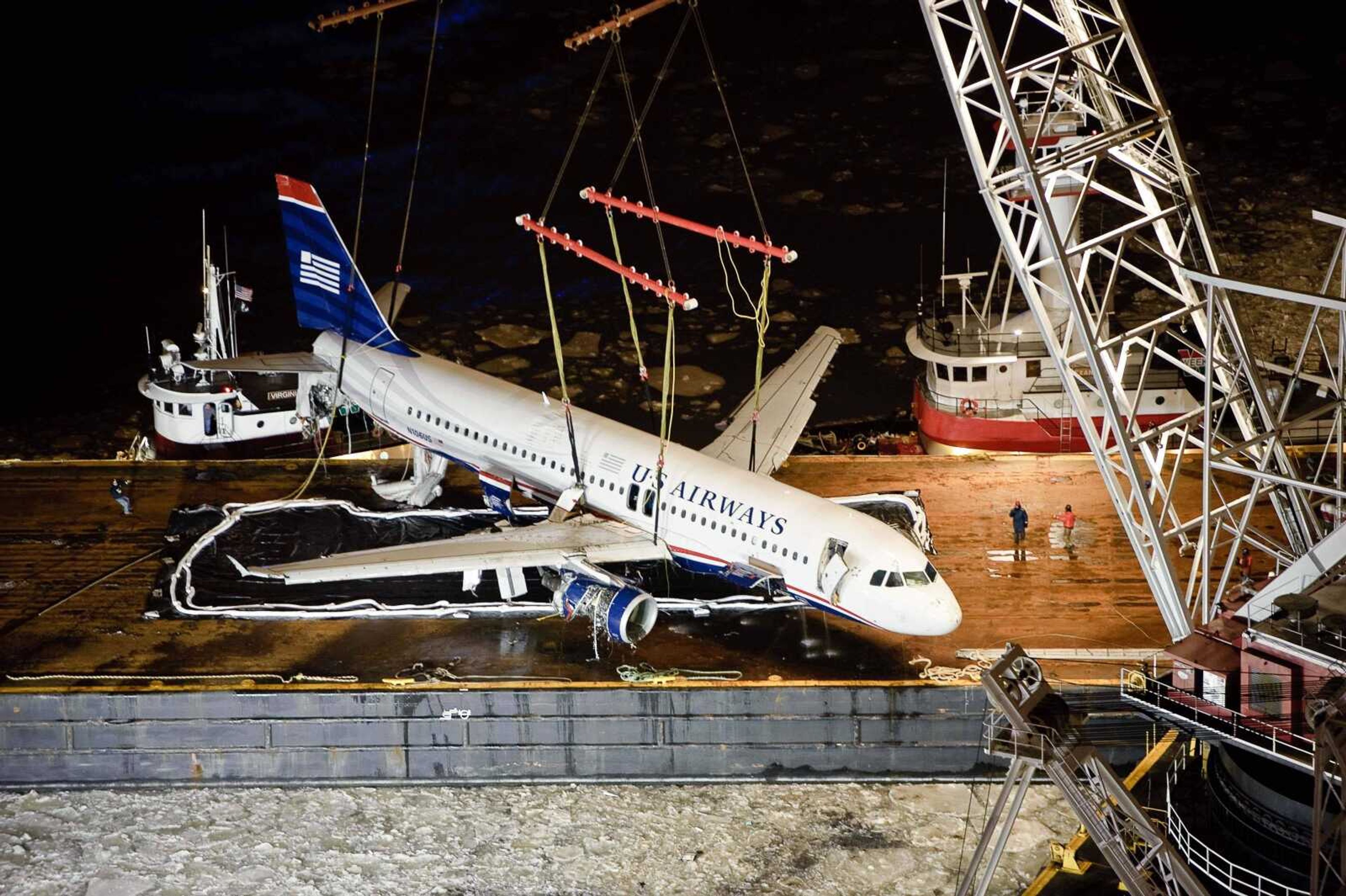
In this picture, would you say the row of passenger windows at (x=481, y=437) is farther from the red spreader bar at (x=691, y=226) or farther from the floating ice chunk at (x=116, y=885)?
the floating ice chunk at (x=116, y=885)

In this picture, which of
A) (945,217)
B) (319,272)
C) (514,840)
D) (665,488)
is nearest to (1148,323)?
(665,488)

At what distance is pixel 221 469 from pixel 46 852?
17.8 metres

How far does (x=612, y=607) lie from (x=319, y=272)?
17.8 metres

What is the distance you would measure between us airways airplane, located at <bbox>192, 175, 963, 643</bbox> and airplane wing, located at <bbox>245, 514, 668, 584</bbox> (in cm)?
5

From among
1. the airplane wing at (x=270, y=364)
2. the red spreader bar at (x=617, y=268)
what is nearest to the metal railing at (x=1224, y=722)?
the red spreader bar at (x=617, y=268)

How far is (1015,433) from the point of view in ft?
189

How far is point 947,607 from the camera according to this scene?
133 ft

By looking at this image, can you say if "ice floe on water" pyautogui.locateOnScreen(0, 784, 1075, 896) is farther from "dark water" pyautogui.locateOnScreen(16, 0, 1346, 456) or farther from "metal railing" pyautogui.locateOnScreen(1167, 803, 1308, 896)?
"dark water" pyautogui.locateOnScreen(16, 0, 1346, 456)

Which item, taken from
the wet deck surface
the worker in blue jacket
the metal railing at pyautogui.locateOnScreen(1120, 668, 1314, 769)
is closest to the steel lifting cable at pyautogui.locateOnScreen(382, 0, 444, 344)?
the wet deck surface

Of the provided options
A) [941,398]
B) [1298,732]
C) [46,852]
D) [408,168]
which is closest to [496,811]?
[46,852]

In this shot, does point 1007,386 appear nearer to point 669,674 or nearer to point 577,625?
point 577,625

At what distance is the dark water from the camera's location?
7581 centimetres

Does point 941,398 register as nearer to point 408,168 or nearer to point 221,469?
point 221,469

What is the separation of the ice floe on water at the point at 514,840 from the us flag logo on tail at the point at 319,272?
17922 mm
